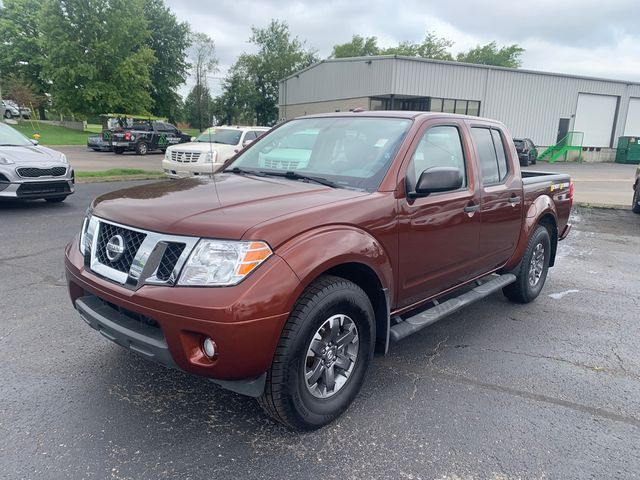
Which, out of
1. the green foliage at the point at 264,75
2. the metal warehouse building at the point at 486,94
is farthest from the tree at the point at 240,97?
the metal warehouse building at the point at 486,94

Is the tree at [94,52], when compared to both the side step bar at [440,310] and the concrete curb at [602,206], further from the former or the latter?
the side step bar at [440,310]

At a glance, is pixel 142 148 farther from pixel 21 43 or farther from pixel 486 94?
pixel 21 43

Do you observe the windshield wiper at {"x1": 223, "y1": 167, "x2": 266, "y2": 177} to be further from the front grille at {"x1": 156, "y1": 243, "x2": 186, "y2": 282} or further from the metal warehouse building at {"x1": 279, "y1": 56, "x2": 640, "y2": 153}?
the metal warehouse building at {"x1": 279, "y1": 56, "x2": 640, "y2": 153}

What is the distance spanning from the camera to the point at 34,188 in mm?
8633

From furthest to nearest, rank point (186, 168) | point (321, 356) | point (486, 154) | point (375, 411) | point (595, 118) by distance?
1. point (595, 118)
2. point (186, 168)
3. point (486, 154)
4. point (375, 411)
5. point (321, 356)

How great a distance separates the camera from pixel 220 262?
239 cm

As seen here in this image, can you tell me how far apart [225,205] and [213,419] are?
1270 millimetres

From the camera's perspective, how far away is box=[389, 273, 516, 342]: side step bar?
10.7ft

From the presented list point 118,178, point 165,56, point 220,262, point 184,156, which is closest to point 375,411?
point 220,262

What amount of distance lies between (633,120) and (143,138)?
115 feet

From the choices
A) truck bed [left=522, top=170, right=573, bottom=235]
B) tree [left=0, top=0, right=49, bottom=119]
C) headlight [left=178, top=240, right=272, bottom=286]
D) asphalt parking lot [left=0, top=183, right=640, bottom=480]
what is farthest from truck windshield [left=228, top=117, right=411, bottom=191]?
tree [left=0, top=0, right=49, bottom=119]

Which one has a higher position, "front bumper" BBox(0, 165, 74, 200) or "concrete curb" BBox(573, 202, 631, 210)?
"front bumper" BBox(0, 165, 74, 200)

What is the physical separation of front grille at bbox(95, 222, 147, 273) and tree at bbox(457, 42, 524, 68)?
247 feet

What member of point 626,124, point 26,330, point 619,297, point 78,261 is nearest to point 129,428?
point 78,261
